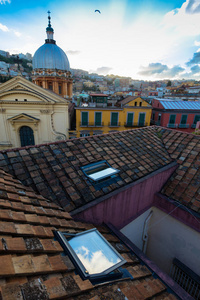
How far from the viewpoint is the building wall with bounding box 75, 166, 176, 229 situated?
4.42 metres

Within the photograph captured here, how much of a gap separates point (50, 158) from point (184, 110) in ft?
87.7

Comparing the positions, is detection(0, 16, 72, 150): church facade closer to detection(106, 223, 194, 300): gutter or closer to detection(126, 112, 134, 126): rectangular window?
detection(126, 112, 134, 126): rectangular window

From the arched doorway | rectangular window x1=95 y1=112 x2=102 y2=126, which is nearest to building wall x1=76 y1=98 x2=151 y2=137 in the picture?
rectangular window x1=95 y1=112 x2=102 y2=126

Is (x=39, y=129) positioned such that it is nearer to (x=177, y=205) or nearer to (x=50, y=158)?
(x=50, y=158)

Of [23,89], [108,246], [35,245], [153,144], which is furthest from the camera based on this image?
[23,89]

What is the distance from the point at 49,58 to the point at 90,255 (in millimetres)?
35162

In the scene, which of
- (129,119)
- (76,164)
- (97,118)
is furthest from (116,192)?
(129,119)

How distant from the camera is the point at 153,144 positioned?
26.1 feet

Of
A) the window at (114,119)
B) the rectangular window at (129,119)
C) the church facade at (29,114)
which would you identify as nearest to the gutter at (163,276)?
the church facade at (29,114)

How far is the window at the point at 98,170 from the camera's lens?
4857 millimetres

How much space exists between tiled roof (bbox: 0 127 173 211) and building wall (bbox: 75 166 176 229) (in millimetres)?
233

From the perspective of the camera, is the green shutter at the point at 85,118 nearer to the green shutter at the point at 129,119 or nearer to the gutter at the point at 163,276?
the green shutter at the point at 129,119

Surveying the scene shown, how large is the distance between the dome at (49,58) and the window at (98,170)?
31244 millimetres

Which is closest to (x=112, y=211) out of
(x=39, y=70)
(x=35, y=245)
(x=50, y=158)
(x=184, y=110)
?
(x=50, y=158)
